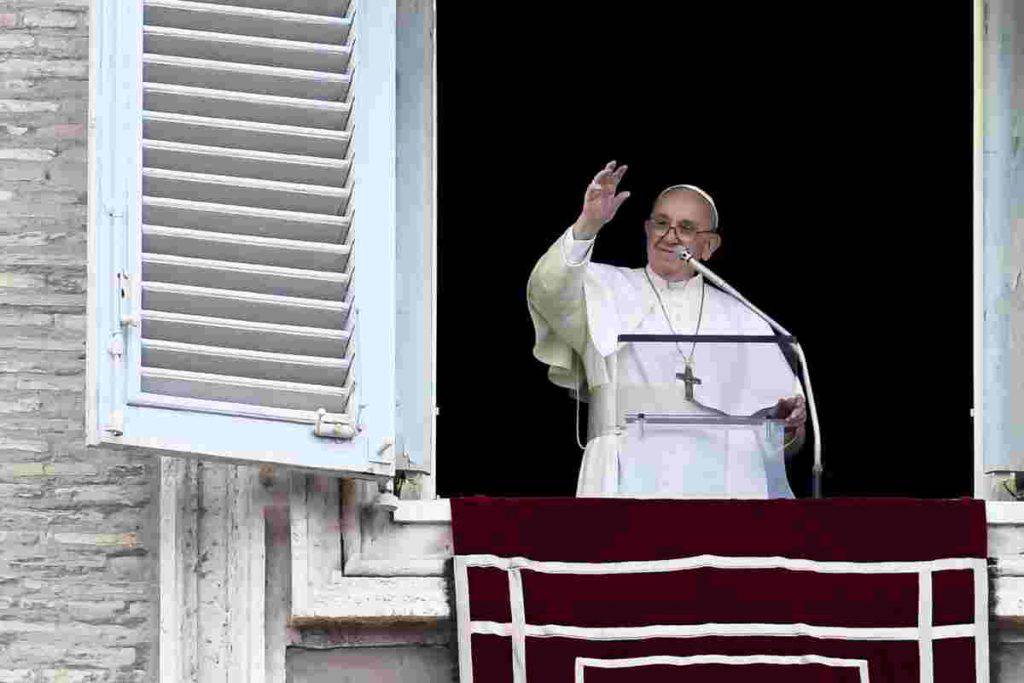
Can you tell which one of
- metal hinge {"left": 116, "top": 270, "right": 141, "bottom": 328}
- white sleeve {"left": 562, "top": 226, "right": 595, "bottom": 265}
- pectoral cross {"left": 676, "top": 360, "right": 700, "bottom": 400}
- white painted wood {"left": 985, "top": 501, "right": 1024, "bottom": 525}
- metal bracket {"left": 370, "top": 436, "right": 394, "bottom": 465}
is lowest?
white painted wood {"left": 985, "top": 501, "right": 1024, "bottom": 525}

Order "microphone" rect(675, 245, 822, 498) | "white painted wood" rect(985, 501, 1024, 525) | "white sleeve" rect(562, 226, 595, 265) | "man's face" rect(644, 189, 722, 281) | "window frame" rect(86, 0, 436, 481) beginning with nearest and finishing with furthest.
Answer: "window frame" rect(86, 0, 436, 481), "white painted wood" rect(985, 501, 1024, 525), "microphone" rect(675, 245, 822, 498), "white sleeve" rect(562, 226, 595, 265), "man's face" rect(644, 189, 722, 281)

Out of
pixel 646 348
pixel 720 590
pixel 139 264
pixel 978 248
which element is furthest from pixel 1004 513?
pixel 139 264

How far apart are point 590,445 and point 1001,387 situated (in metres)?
1.04

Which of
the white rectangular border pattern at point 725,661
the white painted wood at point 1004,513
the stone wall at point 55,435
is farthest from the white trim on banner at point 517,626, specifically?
the white painted wood at point 1004,513

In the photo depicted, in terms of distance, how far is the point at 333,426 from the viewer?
742 cm

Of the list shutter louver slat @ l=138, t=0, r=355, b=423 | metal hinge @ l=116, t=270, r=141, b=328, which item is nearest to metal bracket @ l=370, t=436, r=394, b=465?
shutter louver slat @ l=138, t=0, r=355, b=423

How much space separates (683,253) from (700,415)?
1.77 ft

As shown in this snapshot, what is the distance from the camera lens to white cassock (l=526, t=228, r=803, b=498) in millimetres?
8133

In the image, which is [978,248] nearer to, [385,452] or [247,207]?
[385,452]

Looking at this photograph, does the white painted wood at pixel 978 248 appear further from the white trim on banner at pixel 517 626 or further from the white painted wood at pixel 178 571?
the white painted wood at pixel 178 571

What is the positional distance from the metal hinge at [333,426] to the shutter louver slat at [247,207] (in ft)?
0.14

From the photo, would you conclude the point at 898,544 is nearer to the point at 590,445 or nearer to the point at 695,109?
the point at 590,445

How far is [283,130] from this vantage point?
7660 mm

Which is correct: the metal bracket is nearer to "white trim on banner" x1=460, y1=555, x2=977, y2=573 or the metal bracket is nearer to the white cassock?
"white trim on banner" x1=460, y1=555, x2=977, y2=573
